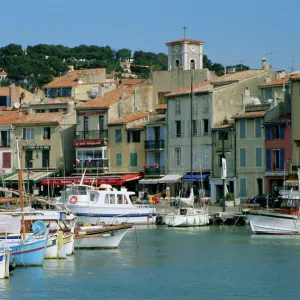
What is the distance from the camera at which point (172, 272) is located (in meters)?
55.4

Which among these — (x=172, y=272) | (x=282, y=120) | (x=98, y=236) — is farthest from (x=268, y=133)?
(x=172, y=272)

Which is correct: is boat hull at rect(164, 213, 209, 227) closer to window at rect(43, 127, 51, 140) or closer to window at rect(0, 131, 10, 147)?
window at rect(43, 127, 51, 140)

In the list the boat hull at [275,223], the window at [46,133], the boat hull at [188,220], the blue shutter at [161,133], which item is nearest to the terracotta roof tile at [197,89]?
the blue shutter at [161,133]

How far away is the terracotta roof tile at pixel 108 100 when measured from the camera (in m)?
106

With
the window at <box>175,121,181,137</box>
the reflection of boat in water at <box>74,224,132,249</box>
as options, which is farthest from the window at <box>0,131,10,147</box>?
the reflection of boat in water at <box>74,224,132,249</box>

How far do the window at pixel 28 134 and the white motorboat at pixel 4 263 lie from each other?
5980 centimetres

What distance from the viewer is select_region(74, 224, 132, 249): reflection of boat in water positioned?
63009 millimetres

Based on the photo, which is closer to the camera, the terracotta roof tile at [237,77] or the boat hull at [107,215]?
the boat hull at [107,215]

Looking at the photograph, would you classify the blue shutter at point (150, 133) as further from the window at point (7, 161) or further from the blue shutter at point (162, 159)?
the window at point (7, 161)

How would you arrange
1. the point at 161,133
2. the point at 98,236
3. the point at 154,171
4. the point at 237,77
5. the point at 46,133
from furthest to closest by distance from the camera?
the point at 46,133 → the point at 237,77 → the point at 161,133 → the point at 154,171 → the point at 98,236

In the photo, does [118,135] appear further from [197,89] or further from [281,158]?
[281,158]

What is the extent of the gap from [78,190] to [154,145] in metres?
19.8

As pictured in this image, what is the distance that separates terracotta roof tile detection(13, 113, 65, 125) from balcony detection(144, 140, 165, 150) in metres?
10.0

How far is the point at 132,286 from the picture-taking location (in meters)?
50.3
